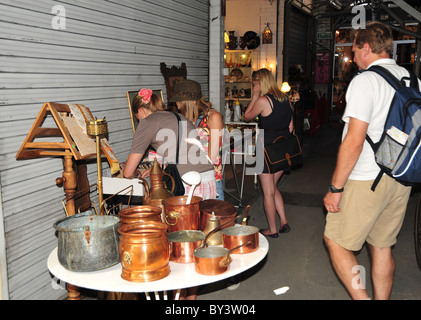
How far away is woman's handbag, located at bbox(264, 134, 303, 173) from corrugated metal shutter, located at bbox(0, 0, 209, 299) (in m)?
1.57

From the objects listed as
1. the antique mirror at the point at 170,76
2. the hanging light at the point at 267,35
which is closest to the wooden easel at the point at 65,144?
the antique mirror at the point at 170,76

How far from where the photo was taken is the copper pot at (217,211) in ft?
8.12

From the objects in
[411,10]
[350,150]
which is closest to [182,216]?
[350,150]

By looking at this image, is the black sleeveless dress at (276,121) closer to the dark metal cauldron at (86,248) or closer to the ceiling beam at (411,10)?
the dark metal cauldron at (86,248)

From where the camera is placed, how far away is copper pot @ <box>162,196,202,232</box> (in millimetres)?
2445

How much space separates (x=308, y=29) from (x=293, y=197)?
34.0ft

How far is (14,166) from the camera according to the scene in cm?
306

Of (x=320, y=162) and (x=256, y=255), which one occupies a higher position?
(x=256, y=255)

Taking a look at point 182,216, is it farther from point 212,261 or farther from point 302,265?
point 302,265

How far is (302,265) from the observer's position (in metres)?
4.53

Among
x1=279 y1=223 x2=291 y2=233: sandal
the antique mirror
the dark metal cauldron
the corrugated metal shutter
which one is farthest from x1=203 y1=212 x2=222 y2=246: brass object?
x1=279 y1=223 x2=291 y2=233: sandal

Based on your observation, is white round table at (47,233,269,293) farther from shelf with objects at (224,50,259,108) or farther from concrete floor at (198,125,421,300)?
shelf with objects at (224,50,259,108)
